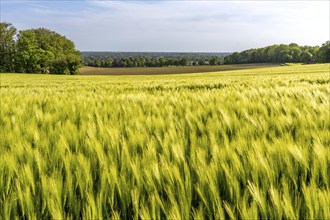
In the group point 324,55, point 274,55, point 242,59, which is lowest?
point 324,55

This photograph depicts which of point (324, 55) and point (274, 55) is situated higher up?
point (274, 55)

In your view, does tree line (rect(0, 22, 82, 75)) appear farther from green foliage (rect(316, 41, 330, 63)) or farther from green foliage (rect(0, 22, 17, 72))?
green foliage (rect(316, 41, 330, 63))

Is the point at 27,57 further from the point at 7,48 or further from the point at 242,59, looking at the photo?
the point at 242,59

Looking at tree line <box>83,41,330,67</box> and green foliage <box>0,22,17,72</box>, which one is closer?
green foliage <box>0,22,17,72</box>

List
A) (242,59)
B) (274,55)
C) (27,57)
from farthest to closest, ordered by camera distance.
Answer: (274,55) < (242,59) < (27,57)

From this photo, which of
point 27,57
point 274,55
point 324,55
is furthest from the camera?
point 274,55

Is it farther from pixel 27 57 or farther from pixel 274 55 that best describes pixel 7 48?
pixel 274 55

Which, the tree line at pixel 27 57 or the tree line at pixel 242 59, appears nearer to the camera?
the tree line at pixel 27 57

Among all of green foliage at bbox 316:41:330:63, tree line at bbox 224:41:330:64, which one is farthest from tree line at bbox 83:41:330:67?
green foliage at bbox 316:41:330:63

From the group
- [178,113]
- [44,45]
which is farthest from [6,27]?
[178,113]

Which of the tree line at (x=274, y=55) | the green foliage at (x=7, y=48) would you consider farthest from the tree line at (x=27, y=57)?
the tree line at (x=274, y=55)

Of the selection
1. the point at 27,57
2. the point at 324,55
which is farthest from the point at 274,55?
the point at 27,57

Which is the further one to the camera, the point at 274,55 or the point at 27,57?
the point at 274,55

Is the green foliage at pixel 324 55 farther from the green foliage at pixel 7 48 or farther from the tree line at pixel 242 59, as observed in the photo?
the green foliage at pixel 7 48
